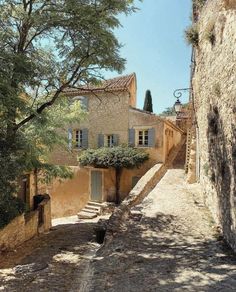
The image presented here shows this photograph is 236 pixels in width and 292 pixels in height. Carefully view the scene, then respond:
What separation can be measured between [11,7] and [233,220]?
360 inches

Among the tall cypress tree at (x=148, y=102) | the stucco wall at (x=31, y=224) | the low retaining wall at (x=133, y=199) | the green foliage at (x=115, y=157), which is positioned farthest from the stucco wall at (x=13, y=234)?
the tall cypress tree at (x=148, y=102)

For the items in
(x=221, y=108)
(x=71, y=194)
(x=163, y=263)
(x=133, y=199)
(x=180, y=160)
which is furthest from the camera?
(x=180, y=160)

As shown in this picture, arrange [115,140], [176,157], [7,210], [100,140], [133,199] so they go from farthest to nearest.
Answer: [176,157] → [100,140] → [115,140] → [133,199] → [7,210]

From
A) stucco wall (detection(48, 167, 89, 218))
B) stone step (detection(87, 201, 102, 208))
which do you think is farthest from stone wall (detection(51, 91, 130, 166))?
stone step (detection(87, 201, 102, 208))

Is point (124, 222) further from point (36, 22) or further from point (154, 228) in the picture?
point (36, 22)

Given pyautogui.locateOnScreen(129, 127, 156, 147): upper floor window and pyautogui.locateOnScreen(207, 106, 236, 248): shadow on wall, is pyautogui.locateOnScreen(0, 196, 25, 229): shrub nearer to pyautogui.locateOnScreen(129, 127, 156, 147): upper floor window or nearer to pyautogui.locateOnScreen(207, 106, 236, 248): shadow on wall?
pyautogui.locateOnScreen(207, 106, 236, 248): shadow on wall

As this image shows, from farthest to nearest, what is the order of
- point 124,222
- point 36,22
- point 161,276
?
point 124,222 → point 36,22 → point 161,276

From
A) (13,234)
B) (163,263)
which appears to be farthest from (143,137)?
(163,263)

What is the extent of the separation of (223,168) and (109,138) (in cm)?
1357

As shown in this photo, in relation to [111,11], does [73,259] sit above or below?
below

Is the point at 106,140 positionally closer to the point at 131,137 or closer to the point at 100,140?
the point at 100,140

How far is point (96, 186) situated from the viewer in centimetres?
2036

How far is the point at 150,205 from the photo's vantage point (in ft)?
39.4

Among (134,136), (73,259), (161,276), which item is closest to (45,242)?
(73,259)
